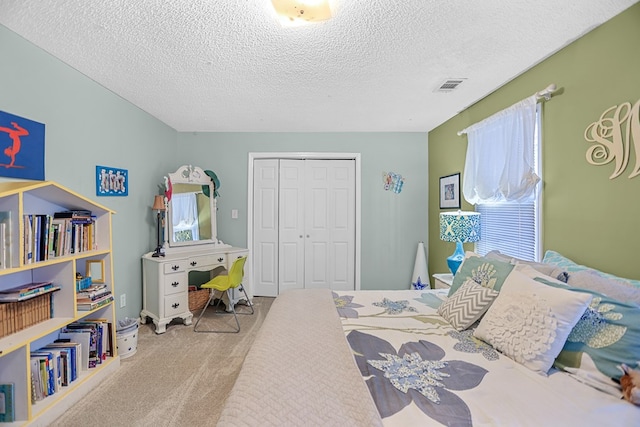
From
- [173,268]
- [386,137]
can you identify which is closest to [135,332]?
[173,268]

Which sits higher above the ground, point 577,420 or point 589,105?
point 589,105

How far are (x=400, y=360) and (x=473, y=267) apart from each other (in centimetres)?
98

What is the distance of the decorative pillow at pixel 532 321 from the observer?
1.21 meters

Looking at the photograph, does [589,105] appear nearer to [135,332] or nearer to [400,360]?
[400,360]

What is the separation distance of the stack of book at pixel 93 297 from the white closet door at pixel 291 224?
7.35 feet

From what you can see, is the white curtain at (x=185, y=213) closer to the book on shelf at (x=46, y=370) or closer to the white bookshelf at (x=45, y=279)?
the white bookshelf at (x=45, y=279)

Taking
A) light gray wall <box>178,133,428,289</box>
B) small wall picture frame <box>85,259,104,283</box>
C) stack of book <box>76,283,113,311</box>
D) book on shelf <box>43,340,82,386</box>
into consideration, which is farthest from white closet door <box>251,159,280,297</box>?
book on shelf <box>43,340,82,386</box>

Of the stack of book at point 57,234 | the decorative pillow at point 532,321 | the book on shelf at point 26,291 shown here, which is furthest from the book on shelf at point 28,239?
the decorative pillow at point 532,321

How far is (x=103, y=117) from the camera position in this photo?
262 cm

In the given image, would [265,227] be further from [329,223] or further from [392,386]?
[392,386]

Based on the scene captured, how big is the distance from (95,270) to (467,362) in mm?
2808

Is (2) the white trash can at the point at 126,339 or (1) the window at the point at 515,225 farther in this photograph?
(2) the white trash can at the point at 126,339

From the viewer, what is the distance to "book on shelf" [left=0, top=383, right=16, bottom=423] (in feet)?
5.15

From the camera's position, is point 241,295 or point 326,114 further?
point 241,295
